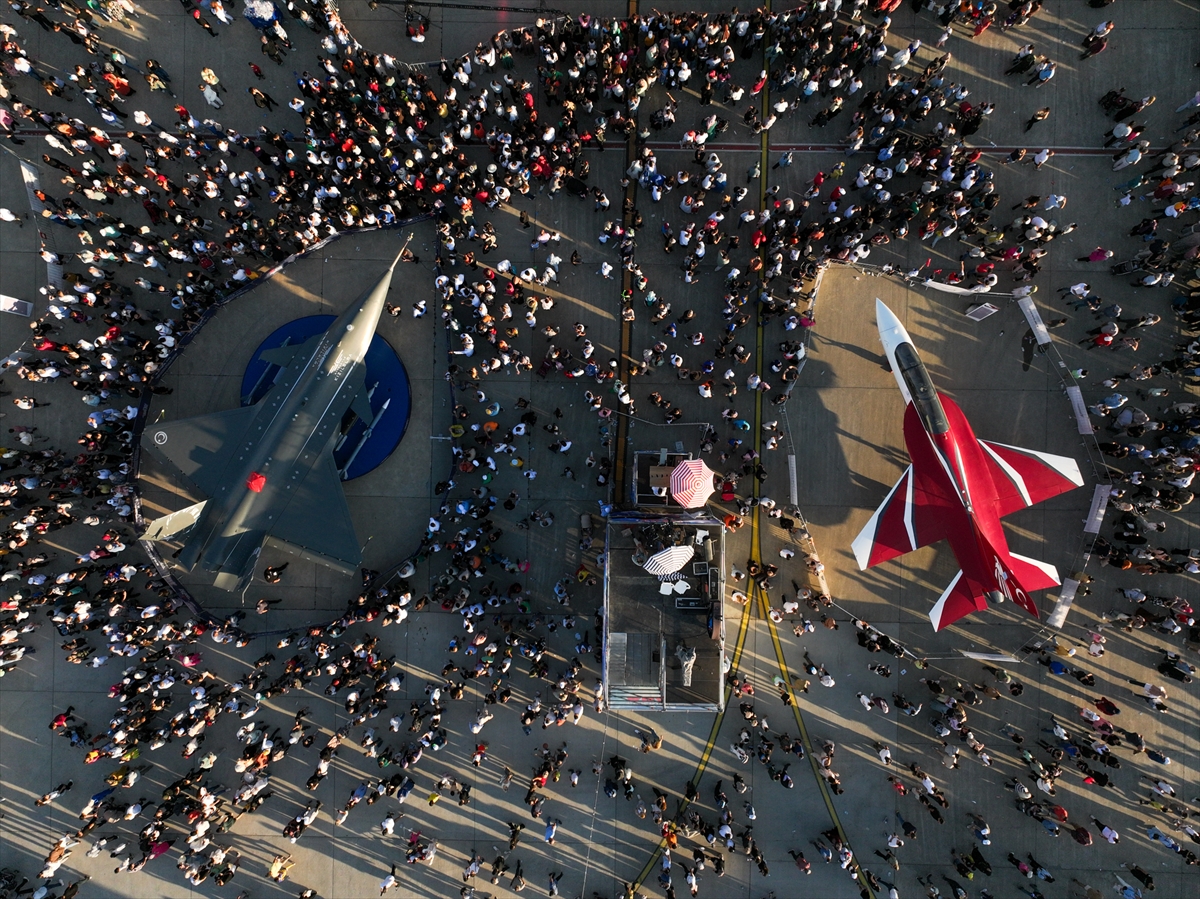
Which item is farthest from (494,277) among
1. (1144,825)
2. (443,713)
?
(1144,825)

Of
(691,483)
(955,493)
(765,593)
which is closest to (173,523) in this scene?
(691,483)

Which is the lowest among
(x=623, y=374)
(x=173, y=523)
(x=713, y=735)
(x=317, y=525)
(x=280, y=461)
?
(x=713, y=735)

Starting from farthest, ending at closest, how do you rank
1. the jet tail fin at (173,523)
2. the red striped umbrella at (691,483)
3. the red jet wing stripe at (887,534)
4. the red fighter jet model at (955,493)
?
1. the red jet wing stripe at (887,534)
2. the red fighter jet model at (955,493)
3. the jet tail fin at (173,523)
4. the red striped umbrella at (691,483)

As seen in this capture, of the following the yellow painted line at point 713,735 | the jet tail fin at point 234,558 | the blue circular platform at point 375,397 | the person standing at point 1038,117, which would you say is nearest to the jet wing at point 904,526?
the yellow painted line at point 713,735

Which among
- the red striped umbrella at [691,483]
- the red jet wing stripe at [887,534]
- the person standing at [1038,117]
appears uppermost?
the person standing at [1038,117]

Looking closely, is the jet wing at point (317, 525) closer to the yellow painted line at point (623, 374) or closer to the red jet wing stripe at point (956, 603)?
the yellow painted line at point (623, 374)

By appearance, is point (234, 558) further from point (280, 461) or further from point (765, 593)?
point (765, 593)
